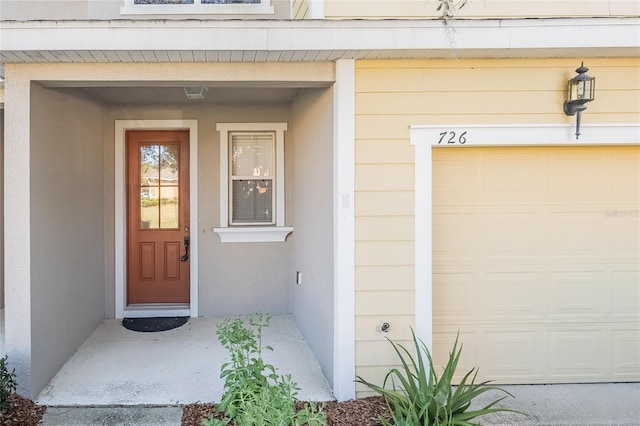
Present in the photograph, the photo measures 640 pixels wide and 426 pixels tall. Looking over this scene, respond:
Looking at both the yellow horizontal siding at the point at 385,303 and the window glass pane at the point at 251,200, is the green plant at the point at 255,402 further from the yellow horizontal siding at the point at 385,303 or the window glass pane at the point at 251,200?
the window glass pane at the point at 251,200

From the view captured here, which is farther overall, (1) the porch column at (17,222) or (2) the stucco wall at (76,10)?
(2) the stucco wall at (76,10)

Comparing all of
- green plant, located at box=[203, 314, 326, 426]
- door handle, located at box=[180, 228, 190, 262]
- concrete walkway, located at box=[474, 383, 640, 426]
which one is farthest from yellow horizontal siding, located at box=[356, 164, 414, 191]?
door handle, located at box=[180, 228, 190, 262]

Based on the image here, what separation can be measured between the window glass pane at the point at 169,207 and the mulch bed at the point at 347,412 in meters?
2.71

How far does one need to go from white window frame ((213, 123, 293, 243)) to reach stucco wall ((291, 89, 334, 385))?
199 millimetres

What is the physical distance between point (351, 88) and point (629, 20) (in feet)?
6.95

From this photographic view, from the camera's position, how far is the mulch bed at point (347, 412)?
2.86m

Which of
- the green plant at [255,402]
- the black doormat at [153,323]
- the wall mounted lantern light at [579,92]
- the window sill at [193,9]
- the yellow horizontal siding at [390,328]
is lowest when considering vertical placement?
the black doormat at [153,323]

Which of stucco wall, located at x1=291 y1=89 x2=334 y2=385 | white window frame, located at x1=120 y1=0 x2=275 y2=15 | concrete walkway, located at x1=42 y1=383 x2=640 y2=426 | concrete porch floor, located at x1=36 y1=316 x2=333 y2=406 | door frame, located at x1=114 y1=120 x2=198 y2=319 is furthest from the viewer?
door frame, located at x1=114 y1=120 x2=198 y2=319

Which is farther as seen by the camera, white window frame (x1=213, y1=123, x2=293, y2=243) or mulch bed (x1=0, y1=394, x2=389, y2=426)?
white window frame (x1=213, y1=123, x2=293, y2=243)

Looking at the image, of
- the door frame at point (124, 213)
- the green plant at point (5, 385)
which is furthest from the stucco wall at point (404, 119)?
the door frame at point (124, 213)

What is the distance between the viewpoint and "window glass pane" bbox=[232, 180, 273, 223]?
5285 millimetres

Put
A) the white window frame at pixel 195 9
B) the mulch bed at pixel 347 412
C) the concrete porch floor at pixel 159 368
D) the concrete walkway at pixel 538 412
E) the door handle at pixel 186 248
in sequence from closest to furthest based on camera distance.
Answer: the mulch bed at pixel 347 412, the concrete walkway at pixel 538 412, the concrete porch floor at pixel 159 368, the white window frame at pixel 195 9, the door handle at pixel 186 248

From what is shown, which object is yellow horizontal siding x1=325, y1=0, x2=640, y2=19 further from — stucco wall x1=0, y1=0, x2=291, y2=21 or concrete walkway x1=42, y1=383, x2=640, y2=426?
concrete walkway x1=42, y1=383, x2=640, y2=426

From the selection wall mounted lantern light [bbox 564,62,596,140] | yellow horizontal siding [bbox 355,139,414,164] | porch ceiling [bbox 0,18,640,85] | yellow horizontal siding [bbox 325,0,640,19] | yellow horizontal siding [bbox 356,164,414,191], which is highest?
yellow horizontal siding [bbox 325,0,640,19]
